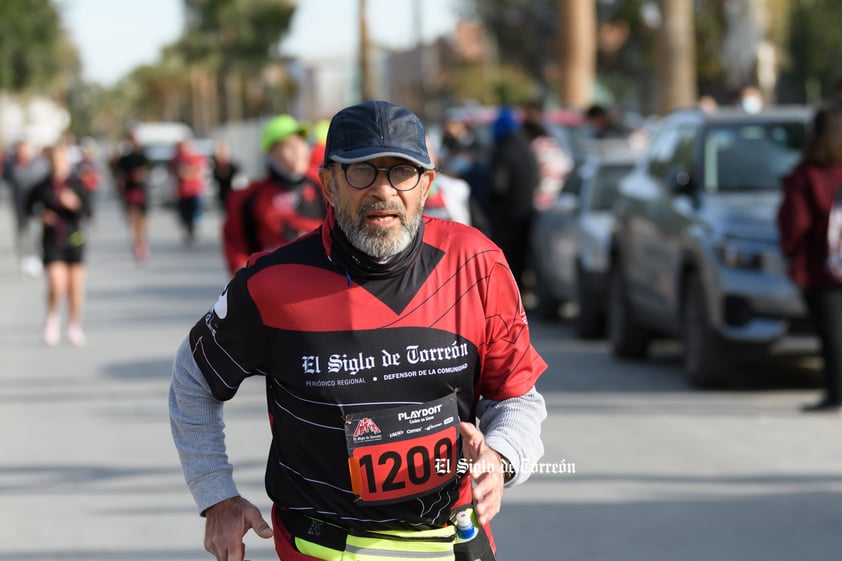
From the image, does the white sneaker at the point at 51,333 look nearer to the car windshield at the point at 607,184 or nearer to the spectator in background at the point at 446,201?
the car windshield at the point at 607,184

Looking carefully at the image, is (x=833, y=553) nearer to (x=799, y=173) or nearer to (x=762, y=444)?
(x=762, y=444)

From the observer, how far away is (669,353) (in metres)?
13.5

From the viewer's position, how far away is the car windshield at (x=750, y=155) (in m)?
11.4

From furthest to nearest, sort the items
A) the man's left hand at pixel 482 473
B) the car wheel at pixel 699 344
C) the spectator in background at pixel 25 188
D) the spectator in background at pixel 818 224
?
the spectator in background at pixel 25 188
the car wheel at pixel 699 344
the spectator in background at pixel 818 224
the man's left hand at pixel 482 473

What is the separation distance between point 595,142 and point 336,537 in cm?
1711

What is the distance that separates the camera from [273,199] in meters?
9.16

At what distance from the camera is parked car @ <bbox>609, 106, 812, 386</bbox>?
10500 mm

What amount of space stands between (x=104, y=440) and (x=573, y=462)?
3.00 m

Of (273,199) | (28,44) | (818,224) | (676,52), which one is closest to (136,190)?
(676,52)

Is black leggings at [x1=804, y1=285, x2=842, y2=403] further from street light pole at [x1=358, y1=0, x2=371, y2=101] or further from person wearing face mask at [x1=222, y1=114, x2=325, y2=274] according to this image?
street light pole at [x1=358, y1=0, x2=371, y2=101]

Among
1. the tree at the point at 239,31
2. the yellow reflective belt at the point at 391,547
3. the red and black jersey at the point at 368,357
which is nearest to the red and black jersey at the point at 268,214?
the red and black jersey at the point at 368,357

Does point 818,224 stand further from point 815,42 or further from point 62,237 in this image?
point 815,42

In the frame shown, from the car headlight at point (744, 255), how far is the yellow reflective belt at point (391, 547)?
7100 mm

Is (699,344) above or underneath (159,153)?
above
